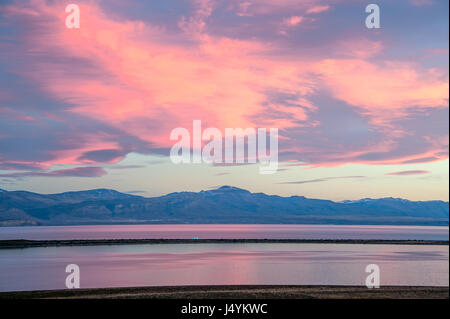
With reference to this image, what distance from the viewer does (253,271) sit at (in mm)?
65938

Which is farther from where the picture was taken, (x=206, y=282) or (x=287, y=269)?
(x=287, y=269)

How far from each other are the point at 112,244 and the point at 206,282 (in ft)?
315
